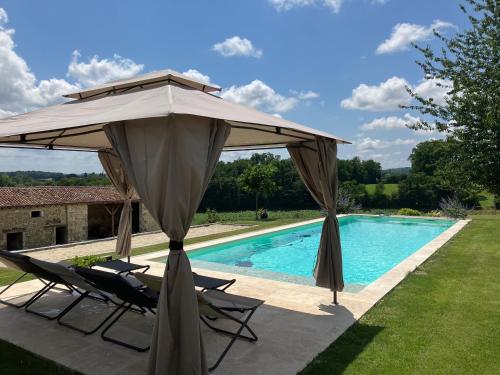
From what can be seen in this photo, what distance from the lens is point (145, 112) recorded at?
2.87m

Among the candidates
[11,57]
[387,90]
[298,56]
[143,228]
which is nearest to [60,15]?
[11,57]

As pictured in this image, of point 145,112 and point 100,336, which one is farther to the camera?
point 100,336

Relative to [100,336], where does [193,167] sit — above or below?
above

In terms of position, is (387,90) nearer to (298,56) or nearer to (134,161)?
(298,56)

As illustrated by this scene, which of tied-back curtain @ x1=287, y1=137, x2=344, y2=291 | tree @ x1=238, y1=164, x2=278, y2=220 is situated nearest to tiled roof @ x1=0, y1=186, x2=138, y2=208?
tree @ x1=238, y1=164, x2=278, y2=220

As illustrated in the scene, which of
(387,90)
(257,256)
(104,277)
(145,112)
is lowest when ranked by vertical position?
(257,256)

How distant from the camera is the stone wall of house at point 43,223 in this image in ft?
51.6

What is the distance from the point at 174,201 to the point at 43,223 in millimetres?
16450

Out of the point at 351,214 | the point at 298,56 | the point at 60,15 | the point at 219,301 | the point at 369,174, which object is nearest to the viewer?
the point at 219,301

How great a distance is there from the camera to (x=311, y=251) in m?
11.8

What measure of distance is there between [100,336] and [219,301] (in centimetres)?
131

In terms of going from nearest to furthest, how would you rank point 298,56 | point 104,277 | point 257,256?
point 104,277
point 257,256
point 298,56

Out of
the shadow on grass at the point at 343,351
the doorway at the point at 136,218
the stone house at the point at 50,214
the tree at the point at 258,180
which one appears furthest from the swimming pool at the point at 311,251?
the stone house at the point at 50,214

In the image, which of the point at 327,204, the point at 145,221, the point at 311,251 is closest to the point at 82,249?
the point at 311,251
